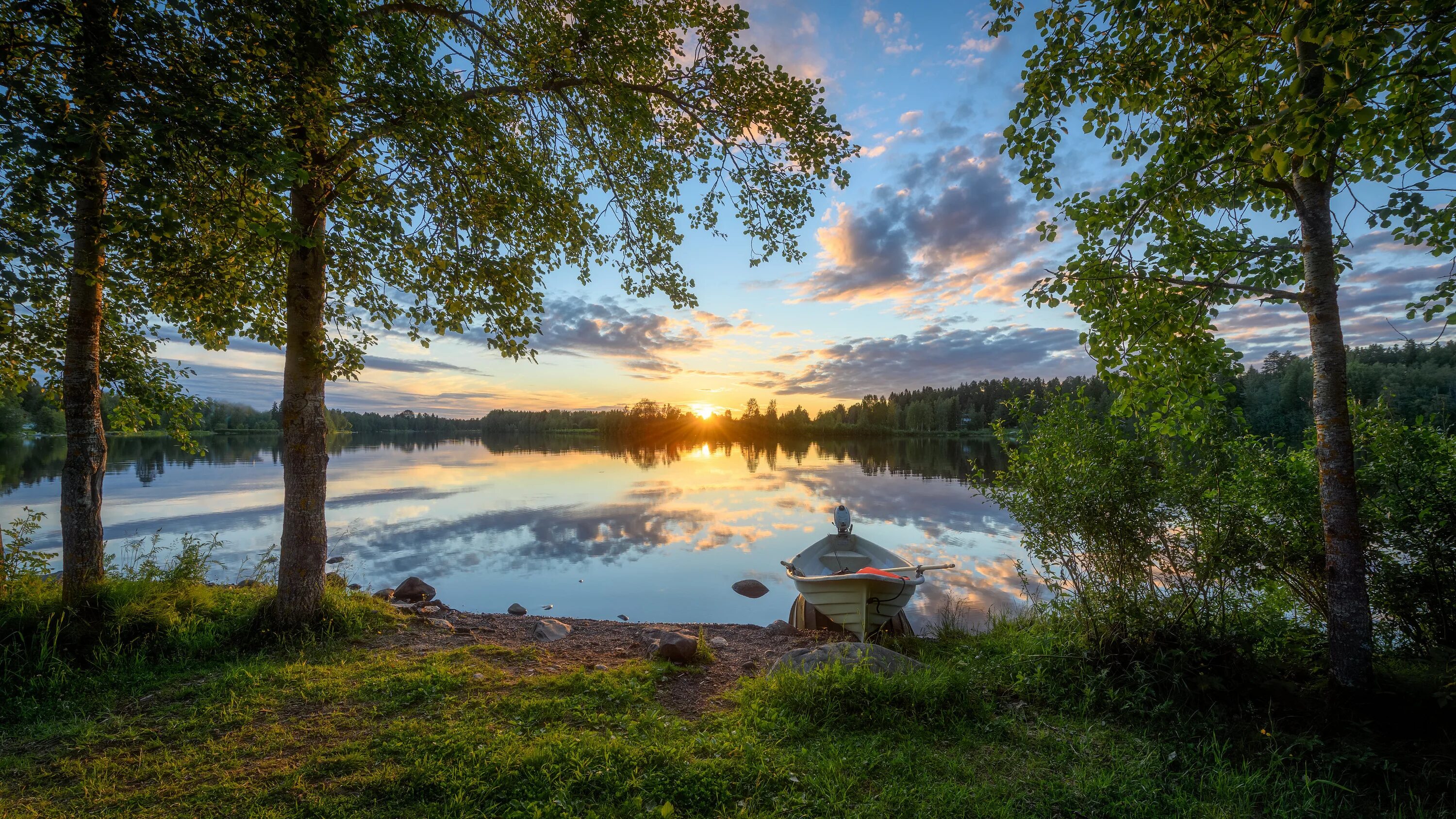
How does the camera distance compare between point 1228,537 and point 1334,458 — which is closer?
point 1334,458

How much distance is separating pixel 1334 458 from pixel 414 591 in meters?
13.0

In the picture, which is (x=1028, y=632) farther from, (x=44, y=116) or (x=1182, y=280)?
(x=44, y=116)

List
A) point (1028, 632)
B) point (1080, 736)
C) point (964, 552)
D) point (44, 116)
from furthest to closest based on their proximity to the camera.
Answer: point (964, 552) → point (1028, 632) → point (1080, 736) → point (44, 116)

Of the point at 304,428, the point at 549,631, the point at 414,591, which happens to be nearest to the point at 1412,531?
the point at 549,631

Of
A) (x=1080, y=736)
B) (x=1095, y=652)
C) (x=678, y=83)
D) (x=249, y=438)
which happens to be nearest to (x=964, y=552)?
(x=1095, y=652)

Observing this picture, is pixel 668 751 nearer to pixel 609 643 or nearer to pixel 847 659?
pixel 847 659

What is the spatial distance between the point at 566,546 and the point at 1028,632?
12.9 m

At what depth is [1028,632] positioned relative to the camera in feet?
22.4

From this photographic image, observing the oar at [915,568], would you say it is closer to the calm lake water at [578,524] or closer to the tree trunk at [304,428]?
the calm lake water at [578,524]

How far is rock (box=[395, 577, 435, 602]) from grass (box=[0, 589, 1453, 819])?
14.3ft

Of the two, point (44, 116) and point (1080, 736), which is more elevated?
point (44, 116)

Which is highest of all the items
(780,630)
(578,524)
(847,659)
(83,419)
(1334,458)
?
(83,419)

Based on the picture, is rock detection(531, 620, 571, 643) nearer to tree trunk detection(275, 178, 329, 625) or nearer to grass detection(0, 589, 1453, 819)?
grass detection(0, 589, 1453, 819)

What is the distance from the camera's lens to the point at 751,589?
12.6 meters
